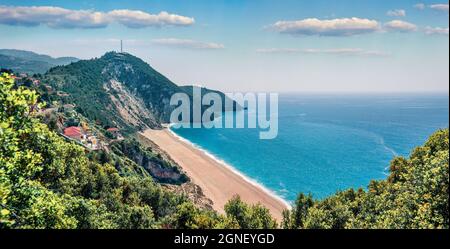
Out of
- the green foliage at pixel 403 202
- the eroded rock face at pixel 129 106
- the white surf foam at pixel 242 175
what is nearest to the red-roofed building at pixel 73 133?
the white surf foam at pixel 242 175

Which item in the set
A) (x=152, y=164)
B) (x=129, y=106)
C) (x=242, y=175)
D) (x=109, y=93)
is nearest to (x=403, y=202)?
(x=242, y=175)

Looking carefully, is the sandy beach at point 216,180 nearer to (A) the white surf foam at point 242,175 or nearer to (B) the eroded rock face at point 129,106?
(A) the white surf foam at point 242,175

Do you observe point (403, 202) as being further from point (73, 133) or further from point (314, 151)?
point (314, 151)

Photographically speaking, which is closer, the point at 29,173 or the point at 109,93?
the point at 29,173

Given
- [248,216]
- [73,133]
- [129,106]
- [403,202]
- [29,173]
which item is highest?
[129,106]

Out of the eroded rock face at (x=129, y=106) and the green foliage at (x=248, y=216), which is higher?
the eroded rock face at (x=129, y=106)

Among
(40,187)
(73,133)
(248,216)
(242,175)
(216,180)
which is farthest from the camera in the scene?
(242,175)
